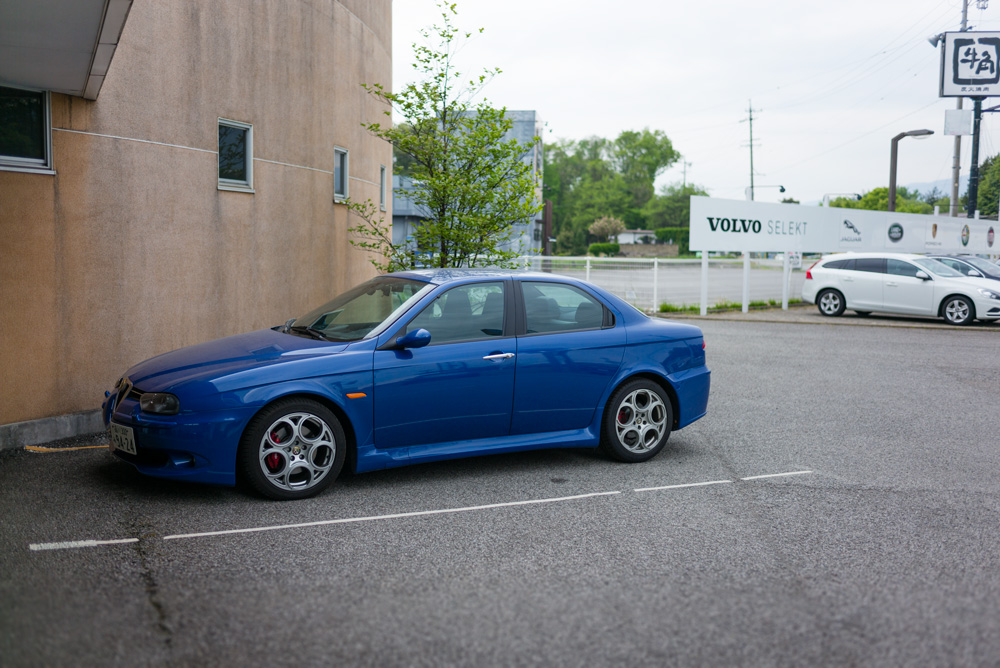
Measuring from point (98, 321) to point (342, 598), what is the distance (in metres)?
4.90

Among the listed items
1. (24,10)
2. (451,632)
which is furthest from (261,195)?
(451,632)

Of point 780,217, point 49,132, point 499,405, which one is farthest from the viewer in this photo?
point 780,217

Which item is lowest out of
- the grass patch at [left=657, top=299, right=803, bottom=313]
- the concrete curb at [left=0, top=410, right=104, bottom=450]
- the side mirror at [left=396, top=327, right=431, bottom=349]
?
the concrete curb at [left=0, top=410, right=104, bottom=450]

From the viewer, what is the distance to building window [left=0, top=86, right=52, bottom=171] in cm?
691

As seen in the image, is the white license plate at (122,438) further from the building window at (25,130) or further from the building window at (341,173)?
the building window at (341,173)

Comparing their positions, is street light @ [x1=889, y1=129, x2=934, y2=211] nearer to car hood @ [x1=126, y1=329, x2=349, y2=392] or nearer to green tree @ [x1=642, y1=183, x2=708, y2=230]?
car hood @ [x1=126, y1=329, x2=349, y2=392]

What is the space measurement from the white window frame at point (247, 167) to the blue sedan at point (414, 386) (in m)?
3.14

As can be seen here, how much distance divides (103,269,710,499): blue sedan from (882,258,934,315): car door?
14.6 meters

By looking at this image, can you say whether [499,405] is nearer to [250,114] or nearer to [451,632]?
[451,632]

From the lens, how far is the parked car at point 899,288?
18.7 metres

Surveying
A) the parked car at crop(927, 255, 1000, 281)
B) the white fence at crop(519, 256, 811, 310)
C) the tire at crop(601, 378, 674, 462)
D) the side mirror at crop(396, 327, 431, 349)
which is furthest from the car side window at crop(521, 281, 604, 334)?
the parked car at crop(927, 255, 1000, 281)

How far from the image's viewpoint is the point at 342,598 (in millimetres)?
3912

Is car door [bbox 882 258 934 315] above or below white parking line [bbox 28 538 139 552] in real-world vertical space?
above

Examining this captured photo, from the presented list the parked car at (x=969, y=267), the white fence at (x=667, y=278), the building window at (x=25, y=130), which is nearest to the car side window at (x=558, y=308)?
the building window at (x=25, y=130)
